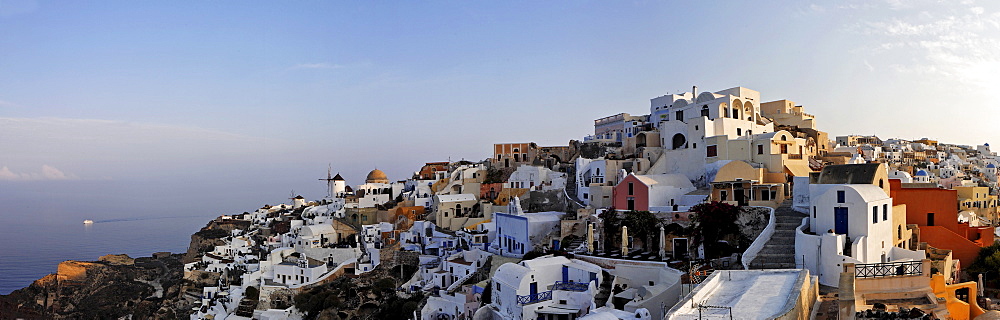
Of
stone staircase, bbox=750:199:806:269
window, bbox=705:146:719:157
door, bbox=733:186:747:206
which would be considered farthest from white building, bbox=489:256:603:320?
window, bbox=705:146:719:157

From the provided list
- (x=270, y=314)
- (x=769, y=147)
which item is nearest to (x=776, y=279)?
(x=769, y=147)

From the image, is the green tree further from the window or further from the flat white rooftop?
the window

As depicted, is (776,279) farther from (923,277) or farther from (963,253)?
(963,253)

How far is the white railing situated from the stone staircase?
10cm

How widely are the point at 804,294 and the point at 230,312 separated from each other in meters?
30.6

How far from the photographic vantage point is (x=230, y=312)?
32875 mm

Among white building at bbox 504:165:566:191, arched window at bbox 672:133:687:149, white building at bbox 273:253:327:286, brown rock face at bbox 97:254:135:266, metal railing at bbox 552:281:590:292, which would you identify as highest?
arched window at bbox 672:133:687:149

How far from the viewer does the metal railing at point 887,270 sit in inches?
542

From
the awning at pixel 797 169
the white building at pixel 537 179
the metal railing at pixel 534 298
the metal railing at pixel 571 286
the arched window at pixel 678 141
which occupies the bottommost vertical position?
the metal railing at pixel 534 298

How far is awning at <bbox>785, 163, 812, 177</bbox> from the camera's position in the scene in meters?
26.3

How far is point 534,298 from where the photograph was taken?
62.2ft

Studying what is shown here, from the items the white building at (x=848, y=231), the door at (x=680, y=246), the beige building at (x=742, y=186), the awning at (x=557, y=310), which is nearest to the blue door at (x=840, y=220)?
the white building at (x=848, y=231)

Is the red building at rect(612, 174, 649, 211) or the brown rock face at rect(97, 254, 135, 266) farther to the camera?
the brown rock face at rect(97, 254, 135, 266)

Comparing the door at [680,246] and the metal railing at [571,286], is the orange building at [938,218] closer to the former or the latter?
the door at [680,246]
